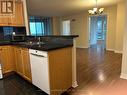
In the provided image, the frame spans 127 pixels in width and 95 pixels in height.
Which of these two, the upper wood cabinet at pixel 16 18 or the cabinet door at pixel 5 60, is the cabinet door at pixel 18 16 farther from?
the cabinet door at pixel 5 60

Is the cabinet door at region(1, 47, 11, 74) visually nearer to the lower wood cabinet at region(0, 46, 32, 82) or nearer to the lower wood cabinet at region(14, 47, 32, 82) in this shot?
the lower wood cabinet at region(0, 46, 32, 82)

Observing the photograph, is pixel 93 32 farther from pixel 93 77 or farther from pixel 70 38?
pixel 70 38

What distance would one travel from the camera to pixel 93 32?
9164 millimetres

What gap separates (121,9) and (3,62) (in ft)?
16.9

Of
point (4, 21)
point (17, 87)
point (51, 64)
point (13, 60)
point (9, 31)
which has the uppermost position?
point (4, 21)

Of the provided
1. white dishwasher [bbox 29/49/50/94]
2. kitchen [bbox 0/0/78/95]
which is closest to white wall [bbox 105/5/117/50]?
kitchen [bbox 0/0/78/95]

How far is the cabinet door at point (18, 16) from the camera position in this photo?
11.9ft

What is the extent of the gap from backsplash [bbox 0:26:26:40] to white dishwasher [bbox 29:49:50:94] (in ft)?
5.87

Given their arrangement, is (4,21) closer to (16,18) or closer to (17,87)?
(16,18)

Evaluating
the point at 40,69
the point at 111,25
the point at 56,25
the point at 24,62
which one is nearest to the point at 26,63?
the point at 24,62

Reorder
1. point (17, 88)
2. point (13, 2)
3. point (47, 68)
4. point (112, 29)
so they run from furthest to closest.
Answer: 1. point (112, 29)
2. point (13, 2)
3. point (17, 88)
4. point (47, 68)

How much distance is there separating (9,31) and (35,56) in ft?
6.74

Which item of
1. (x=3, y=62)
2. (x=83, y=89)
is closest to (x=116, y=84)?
(x=83, y=89)

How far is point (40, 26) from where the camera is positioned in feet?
31.4
